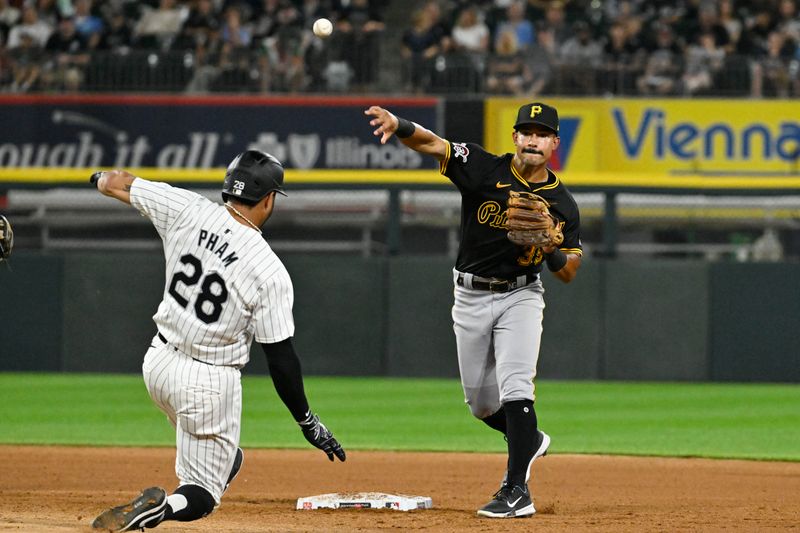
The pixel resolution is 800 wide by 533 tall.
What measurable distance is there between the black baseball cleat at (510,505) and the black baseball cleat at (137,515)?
1.77m

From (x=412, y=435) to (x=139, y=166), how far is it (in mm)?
7893

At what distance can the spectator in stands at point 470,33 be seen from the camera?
17.3 metres

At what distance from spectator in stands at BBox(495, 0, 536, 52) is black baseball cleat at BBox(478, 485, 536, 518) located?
1174 centimetres

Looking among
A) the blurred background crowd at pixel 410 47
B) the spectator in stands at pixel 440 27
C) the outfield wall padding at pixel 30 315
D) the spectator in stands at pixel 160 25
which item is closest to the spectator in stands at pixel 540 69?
the blurred background crowd at pixel 410 47

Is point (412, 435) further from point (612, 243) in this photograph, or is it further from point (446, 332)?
point (612, 243)

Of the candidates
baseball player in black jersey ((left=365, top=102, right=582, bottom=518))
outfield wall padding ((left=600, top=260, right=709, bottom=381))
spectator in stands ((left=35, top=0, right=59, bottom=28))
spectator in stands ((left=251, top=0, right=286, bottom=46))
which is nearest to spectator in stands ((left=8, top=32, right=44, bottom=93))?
spectator in stands ((left=35, top=0, right=59, bottom=28))

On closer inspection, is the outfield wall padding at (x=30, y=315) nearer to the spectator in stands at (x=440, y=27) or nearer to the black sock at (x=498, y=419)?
the spectator in stands at (x=440, y=27)

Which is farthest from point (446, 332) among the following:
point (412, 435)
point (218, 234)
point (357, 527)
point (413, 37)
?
point (218, 234)

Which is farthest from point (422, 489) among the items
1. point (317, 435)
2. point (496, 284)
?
point (317, 435)

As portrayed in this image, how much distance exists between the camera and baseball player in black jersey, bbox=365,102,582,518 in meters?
6.41

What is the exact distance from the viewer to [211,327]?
17.0 ft

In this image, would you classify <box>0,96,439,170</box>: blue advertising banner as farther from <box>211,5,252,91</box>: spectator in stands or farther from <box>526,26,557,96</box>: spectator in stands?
<box>526,26,557,96</box>: spectator in stands

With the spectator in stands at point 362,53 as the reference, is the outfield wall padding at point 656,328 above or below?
below

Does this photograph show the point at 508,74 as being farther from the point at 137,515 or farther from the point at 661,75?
the point at 137,515
